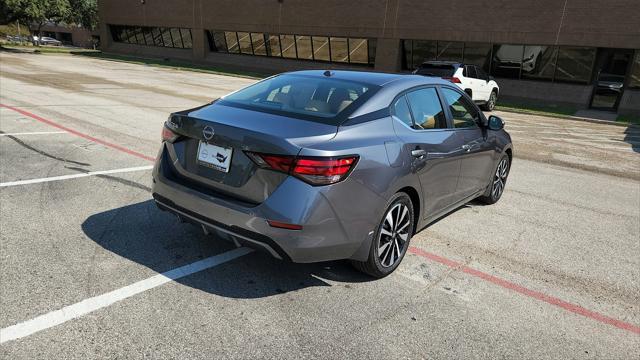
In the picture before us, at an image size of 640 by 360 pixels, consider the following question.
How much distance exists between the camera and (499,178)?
605 cm

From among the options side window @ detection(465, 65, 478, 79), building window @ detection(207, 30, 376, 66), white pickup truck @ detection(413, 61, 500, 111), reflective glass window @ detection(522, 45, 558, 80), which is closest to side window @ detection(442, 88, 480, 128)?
white pickup truck @ detection(413, 61, 500, 111)

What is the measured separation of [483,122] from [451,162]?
1.14 m

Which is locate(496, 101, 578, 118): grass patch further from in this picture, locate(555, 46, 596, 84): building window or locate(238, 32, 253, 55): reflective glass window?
locate(238, 32, 253, 55): reflective glass window

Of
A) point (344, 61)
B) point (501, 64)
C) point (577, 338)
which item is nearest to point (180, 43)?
point (344, 61)

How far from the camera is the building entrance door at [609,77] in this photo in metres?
21.1

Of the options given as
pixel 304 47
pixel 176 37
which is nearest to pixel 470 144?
pixel 304 47

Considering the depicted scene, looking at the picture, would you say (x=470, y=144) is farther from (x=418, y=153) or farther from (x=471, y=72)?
(x=471, y=72)

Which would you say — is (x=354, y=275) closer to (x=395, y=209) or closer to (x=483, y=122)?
(x=395, y=209)

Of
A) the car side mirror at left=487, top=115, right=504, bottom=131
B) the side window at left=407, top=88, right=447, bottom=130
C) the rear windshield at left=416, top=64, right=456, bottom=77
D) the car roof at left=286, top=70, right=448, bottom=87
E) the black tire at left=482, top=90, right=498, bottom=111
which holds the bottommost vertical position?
the black tire at left=482, top=90, right=498, bottom=111

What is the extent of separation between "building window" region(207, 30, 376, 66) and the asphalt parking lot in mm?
24263

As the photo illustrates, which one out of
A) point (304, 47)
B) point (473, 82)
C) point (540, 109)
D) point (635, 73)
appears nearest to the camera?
point (473, 82)

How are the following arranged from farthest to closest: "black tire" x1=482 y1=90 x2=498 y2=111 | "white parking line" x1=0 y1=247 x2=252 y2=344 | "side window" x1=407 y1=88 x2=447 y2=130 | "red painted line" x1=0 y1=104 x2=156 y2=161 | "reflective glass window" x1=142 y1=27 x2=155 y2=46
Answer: "reflective glass window" x1=142 y1=27 x2=155 y2=46 → "black tire" x1=482 y1=90 x2=498 y2=111 → "red painted line" x1=0 y1=104 x2=156 y2=161 → "side window" x1=407 y1=88 x2=447 y2=130 → "white parking line" x1=0 y1=247 x2=252 y2=344

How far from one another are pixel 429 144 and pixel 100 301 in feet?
9.26

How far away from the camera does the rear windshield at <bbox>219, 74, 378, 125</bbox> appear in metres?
3.58
